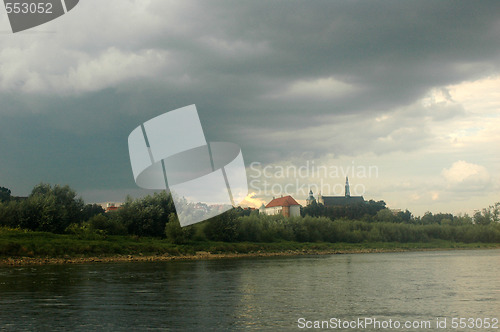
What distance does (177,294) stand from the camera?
32.1 m

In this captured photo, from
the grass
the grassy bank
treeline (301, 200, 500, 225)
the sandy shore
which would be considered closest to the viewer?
the sandy shore

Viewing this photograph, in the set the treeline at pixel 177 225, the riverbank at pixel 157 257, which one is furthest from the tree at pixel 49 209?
the riverbank at pixel 157 257

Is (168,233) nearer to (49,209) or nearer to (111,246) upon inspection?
(111,246)

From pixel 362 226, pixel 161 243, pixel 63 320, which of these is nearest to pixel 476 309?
pixel 63 320

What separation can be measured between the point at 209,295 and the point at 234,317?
8571mm

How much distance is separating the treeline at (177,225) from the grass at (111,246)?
10.2 ft

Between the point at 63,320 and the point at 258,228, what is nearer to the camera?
the point at 63,320

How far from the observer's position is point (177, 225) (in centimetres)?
8725

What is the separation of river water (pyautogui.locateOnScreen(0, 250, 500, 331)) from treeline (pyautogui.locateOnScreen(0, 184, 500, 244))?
38.7 metres

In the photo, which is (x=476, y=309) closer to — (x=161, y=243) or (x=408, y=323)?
(x=408, y=323)

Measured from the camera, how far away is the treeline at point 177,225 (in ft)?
262

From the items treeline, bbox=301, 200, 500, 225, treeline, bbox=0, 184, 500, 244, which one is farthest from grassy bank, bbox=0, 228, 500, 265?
treeline, bbox=301, 200, 500, 225

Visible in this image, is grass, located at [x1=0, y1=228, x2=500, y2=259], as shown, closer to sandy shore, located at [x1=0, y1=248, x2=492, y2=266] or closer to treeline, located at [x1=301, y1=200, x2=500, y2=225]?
sandy shore, located at [x1=0, y1=248, x2=492, y2=266]

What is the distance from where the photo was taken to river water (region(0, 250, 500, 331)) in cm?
2214
